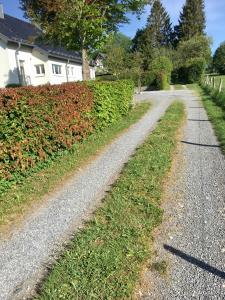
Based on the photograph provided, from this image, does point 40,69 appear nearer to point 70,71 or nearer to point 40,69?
point 40,69

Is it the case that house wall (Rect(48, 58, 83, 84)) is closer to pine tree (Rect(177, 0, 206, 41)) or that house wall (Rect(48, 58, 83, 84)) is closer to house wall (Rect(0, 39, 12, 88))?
house wall (Rect(0, 39, 12, 88))

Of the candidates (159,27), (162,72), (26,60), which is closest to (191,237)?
(26,60)

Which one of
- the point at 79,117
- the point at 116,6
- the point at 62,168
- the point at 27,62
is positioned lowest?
the point at 62,168

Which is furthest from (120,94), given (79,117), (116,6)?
(116,6)

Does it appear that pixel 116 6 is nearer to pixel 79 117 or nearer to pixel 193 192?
pixel 79 117

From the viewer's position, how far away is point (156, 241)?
11.9 ft

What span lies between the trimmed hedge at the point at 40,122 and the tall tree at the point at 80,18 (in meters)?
6.29

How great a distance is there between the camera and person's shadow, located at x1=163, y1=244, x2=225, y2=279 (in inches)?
120

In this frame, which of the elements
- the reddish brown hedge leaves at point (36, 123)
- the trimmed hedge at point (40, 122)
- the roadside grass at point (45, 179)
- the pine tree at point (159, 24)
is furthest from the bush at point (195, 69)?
the reddish brown hedge leaves at point (36, 123)

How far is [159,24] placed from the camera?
2842 inches

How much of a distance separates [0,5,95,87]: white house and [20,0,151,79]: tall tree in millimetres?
4745

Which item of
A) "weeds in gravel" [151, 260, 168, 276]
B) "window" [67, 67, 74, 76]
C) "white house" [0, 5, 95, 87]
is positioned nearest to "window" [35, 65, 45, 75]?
"white house" [0, 5, 95, 87]

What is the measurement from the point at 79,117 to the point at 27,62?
716 inches

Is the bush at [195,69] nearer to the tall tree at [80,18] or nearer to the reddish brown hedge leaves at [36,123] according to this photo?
the tall tree at [80,18]
